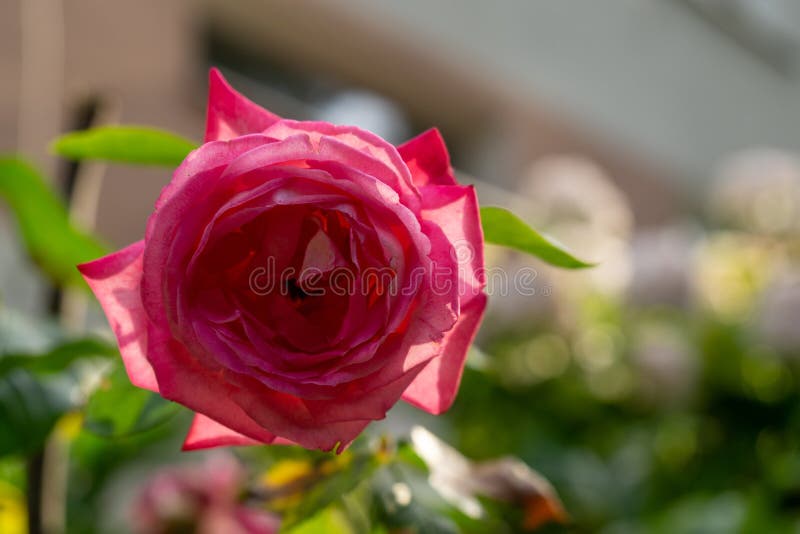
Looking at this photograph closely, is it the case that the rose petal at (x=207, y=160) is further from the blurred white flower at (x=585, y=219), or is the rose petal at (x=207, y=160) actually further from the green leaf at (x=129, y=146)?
the blurred white flower at (x=585, y=219)

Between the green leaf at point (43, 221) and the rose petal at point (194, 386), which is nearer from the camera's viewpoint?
the rose petal at point (194, 386)

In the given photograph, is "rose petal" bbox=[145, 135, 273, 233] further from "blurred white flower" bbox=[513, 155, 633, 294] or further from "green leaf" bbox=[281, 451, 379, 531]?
"blurred white flower" bbox=[513, 155, 633, 294]

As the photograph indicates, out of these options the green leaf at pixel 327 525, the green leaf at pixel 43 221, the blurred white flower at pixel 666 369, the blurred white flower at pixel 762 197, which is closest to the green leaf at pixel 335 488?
the green leaf at pixel 327 525

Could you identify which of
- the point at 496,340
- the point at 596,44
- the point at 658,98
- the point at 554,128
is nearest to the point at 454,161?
the point at 554,128

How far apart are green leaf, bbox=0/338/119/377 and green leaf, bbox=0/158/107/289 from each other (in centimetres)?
5

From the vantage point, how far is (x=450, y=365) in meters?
0.18

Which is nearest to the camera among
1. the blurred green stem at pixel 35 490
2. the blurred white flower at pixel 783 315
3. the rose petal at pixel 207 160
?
the rose petal at pixel 207 160

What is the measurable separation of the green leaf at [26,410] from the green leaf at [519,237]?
145 mm

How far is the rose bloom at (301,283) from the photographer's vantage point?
0.16 m

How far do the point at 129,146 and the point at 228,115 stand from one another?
4 centimetres

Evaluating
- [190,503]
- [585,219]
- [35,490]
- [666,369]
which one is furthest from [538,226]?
[35,490]

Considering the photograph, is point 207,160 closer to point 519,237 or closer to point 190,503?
point 519,237

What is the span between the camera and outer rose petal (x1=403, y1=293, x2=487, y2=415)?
17 centimetres

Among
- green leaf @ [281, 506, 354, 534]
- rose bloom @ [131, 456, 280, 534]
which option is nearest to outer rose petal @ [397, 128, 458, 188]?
→ green leaf @ [281, 506, 354, 534]
